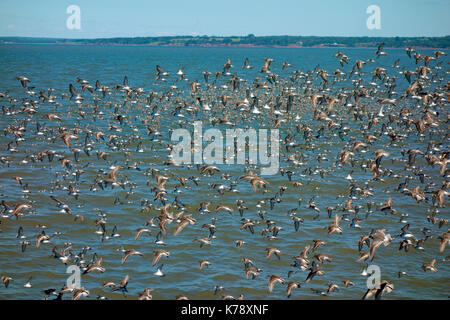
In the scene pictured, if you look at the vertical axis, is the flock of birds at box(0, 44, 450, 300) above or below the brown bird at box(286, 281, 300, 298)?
above

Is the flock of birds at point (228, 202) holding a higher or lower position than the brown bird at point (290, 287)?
higher

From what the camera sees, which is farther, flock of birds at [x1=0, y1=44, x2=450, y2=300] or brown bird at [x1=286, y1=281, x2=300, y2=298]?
flock of birds at [x1=0, y1=44, x2=450, y2=300]

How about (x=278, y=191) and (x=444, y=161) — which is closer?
(x=444, y=161)

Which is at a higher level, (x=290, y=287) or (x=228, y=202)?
(x=228, y=202)

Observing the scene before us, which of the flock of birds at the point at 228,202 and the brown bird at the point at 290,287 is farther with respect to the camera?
the flock of birds at the point at 228,202

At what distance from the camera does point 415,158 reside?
44219 mm

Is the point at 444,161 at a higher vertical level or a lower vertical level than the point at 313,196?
higher

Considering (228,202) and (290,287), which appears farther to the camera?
(228,202)
